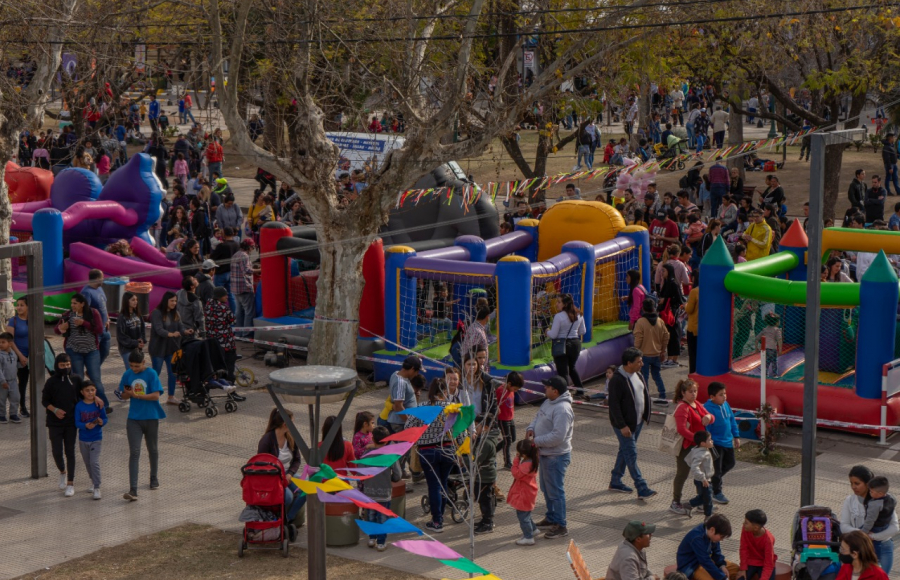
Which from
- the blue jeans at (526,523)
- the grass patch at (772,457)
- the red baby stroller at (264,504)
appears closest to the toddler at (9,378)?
the red baby stroller at (264,504)

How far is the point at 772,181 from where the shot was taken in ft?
68.4

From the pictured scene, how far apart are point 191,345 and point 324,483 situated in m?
5.74

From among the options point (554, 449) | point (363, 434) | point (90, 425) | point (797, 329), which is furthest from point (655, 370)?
point (90, 425)

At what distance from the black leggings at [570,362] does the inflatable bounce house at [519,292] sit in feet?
0.70

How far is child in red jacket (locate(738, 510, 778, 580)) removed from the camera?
28.9ft

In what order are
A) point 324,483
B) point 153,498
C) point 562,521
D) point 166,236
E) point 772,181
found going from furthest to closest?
point 166,236 → point 772,181 → point 153,498 → point 562,521 → point 324,483

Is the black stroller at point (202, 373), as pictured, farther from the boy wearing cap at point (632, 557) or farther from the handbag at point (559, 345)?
the boy wearing cap at point (632, 557)

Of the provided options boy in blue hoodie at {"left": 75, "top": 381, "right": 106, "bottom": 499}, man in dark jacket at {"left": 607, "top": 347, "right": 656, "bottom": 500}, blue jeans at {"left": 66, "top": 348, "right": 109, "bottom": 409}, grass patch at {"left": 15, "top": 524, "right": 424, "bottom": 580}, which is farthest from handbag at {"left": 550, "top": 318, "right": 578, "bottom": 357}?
boy in blue hoodie at {"left": 75, "top": 381, "right": 106, "bottom": 499}

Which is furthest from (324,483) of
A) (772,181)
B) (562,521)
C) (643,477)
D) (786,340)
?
(772,181)

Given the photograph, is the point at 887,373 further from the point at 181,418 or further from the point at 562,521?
the point at 181,418

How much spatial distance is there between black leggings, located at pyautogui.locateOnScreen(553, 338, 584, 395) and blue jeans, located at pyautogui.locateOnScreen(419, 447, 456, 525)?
3.80 meters

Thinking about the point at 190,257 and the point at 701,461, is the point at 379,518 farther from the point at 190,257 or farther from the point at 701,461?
the point at 190,257

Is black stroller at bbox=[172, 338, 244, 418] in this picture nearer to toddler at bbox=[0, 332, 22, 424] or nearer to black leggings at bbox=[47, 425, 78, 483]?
toddler at bbox=[0, 332, 22, 424]

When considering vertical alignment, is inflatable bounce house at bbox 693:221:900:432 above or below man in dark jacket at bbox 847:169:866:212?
below
